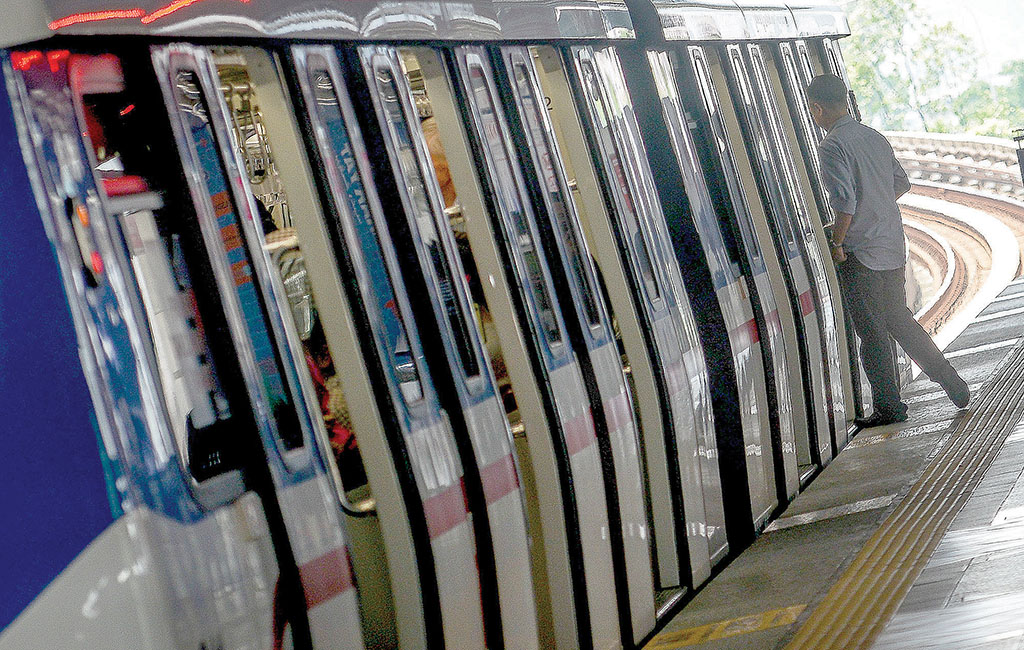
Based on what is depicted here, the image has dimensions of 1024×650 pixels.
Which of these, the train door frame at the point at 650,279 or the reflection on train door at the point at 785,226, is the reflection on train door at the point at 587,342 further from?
the reflection on train door at the point at 785,226

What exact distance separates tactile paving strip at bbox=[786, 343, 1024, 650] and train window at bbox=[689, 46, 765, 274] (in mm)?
1305

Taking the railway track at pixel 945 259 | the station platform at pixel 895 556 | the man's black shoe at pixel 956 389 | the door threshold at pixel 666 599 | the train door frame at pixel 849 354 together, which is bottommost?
the railway track at pixel 945 259

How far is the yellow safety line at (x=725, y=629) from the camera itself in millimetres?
4074

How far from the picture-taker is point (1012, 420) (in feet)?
20.2

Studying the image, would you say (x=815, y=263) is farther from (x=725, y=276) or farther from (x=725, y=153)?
(x=725, y=276)

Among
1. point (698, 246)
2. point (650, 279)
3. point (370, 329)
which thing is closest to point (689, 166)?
point (698, 246)

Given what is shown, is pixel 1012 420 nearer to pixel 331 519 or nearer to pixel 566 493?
pixel 566 493

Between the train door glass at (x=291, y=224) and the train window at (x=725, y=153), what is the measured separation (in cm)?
219

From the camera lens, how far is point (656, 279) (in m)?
4.70

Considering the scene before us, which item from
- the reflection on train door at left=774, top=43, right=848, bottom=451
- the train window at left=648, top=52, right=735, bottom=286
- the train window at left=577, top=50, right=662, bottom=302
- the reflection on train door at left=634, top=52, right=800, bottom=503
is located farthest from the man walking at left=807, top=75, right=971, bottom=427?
the train window at left=577, top=50, right=662, bottom=302

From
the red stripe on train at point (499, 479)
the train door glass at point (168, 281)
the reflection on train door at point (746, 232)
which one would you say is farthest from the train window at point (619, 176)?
the train door glass at point (168, 281)

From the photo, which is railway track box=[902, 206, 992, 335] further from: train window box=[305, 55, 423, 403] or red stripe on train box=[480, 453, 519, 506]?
train window box=[305, 55, 423, 403]

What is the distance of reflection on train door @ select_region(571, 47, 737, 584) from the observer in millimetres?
4578

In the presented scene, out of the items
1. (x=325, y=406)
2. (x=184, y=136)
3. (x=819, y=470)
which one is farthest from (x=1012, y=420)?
(x=184, y=136)
